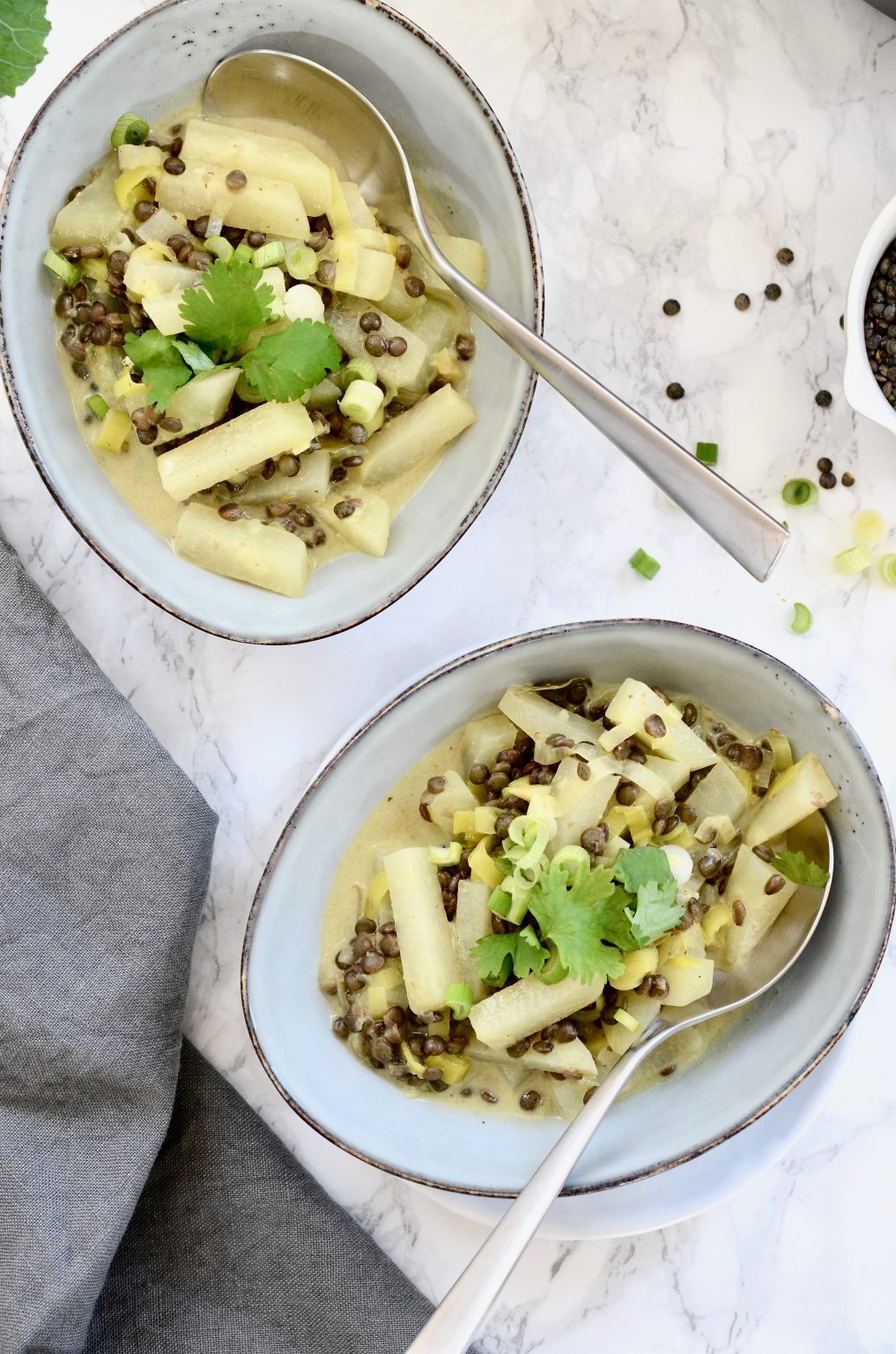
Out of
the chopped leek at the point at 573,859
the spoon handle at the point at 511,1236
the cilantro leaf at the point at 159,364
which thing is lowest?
the spoon handle at the point at 511,1236

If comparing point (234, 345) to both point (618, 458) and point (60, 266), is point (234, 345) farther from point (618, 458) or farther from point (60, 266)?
point (618, 458)

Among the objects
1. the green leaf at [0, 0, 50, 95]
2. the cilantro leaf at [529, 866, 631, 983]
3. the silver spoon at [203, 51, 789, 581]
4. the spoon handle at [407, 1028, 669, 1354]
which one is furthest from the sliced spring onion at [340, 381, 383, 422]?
the spoon handle at [407, 1028, 669, 1354]

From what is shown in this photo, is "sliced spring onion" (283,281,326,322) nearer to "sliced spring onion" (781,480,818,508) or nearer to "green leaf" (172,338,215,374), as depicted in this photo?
"green leaf" (172,338,215,374)

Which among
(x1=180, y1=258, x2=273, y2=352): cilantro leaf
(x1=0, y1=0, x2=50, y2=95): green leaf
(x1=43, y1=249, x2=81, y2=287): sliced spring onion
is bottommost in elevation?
(x1=43, y1=249, x2=81, y2=287): sliced spring onion

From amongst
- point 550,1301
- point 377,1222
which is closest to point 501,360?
point 377,1222

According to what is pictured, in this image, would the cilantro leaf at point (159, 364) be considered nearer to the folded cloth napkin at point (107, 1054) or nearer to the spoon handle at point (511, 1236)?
the folded cloth napkin at point (107, 1054)

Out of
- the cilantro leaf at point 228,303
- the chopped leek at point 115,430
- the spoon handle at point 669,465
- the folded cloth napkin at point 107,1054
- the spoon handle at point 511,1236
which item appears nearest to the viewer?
the spoon handle at point 511,1236

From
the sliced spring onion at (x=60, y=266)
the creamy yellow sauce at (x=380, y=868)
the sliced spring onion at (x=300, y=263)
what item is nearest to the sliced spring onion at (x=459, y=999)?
the creamy yellow sauce at (x=380, y=868)
